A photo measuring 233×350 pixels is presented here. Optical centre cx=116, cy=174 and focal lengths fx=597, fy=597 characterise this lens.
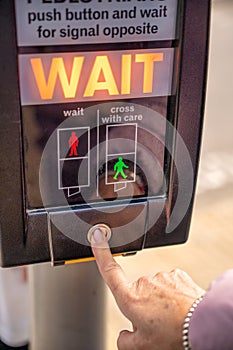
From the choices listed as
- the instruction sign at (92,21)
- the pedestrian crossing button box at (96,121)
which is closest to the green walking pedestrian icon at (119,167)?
the pedestrian crossing button box at (96,121)

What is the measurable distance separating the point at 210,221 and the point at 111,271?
1.20 meters

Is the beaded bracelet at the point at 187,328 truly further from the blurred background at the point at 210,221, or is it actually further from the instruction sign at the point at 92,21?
the blurred background at the point at 210,221

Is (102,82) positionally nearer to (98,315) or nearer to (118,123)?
(118,123)

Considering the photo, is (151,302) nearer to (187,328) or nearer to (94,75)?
(187,328)

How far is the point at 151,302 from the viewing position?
0.72 meters

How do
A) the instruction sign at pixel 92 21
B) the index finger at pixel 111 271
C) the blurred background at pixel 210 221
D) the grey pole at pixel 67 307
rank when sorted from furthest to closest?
1. the blurred background at pixel 210 221
2. the grey pole at pixel 67 307
3. the index finger at pixel 111 271
4. the instruction sign at pixel 92 21

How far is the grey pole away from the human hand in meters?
0.13

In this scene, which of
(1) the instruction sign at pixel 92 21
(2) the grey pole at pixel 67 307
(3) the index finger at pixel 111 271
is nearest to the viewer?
(1) the instruction sign at pixel 92 21

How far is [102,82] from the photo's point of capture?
26.1 inches

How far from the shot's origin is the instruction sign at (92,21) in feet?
2.03

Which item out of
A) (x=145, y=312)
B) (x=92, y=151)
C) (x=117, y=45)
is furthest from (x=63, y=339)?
(x=117, y=45)

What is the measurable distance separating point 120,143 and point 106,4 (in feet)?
0.52

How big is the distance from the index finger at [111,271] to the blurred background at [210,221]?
1.17 feet

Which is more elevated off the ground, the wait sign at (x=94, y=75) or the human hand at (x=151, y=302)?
the wait sign at (x=94, y=75)
